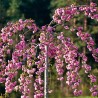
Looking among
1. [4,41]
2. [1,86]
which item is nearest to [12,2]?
[1,86]

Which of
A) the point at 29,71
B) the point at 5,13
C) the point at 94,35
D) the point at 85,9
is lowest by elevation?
the point at 29,71

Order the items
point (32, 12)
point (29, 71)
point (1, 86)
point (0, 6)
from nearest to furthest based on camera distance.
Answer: point (29, 71), point (1, 86), point (0, 6), point (32, 12)

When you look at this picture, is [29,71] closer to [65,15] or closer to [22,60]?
[22,60]

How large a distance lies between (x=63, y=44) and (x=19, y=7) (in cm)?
3325

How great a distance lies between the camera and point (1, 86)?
23000 millimetres

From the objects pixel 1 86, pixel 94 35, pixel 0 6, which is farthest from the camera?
pixel 0 6

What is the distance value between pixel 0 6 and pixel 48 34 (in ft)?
92.2

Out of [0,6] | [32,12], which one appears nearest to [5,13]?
[0,6]

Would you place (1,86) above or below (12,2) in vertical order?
below

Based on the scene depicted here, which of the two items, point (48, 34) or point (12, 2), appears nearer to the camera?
point (48, 34)

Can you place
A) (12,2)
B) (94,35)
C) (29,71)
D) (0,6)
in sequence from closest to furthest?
(29,71) < (94,35) < (0,6) < (12,2)

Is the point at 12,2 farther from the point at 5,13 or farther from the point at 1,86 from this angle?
the point at 1,86

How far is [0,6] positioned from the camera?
128 ft

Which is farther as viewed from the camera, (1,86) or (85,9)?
(1,86)
